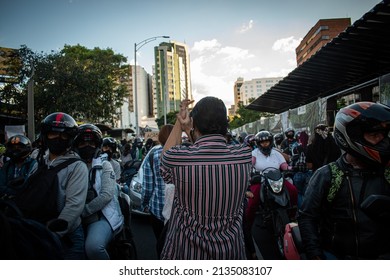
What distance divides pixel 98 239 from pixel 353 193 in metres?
1.95

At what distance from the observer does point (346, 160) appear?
5.65 feet

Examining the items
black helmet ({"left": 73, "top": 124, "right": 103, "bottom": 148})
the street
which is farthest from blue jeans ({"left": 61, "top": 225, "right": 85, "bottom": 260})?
the street

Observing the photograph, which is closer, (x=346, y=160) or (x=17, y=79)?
(x=346, y=160)

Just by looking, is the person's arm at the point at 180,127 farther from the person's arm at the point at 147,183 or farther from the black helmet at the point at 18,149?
the black helmet at the point at 18,149

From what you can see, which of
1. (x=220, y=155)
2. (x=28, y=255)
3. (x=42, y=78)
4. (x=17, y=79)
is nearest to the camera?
(x=28, y=255)

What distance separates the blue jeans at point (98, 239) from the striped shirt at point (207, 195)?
0.97m

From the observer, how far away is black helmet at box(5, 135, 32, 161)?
367 cm

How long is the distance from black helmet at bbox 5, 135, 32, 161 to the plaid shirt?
5.87 ft

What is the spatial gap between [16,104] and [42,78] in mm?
5242

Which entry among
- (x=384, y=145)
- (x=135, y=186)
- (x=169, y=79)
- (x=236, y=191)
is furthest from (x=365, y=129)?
(x=169, y=79)

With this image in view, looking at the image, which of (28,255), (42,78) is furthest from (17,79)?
(42,78)

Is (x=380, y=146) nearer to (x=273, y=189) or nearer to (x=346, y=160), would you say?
(x=346, y=160)

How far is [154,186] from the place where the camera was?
3.09 metres

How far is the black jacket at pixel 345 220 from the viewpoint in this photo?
151 centimetres
